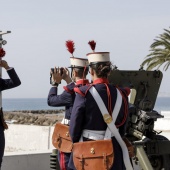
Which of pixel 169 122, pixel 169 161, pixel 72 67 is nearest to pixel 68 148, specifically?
pixel 72 67

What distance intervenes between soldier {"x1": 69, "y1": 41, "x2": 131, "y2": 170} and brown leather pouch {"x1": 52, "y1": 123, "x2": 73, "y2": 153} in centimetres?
94

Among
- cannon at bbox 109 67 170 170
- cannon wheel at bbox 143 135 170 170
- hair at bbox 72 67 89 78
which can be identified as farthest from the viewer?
cannon wheel at bbox 143 135 170 170

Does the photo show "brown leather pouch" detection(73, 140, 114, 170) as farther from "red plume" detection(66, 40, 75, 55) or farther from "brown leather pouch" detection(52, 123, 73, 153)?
"red plume" detection(66, 40, 75, 55)

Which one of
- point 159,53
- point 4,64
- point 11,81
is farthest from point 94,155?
point 159,53

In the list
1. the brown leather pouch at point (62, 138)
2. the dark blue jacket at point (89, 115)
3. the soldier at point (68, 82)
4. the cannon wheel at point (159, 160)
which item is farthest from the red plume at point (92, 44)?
the cannon wheel at point (159, 160)

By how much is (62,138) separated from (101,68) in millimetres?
1367

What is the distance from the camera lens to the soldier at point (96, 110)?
5.02 meters

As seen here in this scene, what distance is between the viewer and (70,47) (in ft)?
20.0

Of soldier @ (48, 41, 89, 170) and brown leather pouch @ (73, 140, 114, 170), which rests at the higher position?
soldier @ (48, 41, 89, 170)

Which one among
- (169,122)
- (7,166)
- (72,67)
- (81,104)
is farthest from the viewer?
(169,122)

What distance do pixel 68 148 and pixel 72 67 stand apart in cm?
82

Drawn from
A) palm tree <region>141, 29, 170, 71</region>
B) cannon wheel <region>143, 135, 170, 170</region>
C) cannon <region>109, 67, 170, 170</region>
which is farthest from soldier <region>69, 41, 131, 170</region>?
palm tree <region>141, 29, 170, 71</region>

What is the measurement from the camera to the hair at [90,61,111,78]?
16.7 feet

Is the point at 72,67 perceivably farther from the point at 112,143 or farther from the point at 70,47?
the point at 112,143
